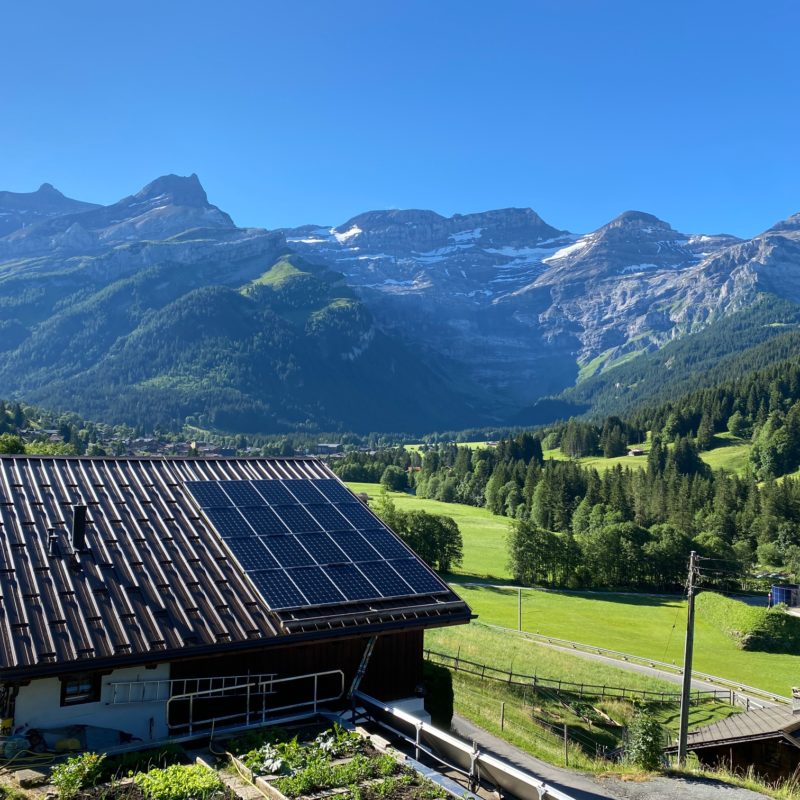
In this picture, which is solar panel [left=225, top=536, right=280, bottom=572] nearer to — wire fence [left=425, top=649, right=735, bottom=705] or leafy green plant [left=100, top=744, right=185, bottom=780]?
leafy green plant [left=100, top=744, right=185, bottom=780]

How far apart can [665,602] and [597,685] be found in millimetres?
58621

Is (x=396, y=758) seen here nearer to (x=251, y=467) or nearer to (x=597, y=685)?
(x=251, y=467)

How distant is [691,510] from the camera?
147625 mm

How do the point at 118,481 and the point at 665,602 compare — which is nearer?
the point at 118,481

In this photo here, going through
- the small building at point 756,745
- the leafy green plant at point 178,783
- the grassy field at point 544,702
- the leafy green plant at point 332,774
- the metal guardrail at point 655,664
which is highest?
the leafy green plant at point 178,783

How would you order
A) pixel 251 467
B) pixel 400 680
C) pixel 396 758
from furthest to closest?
pixel 251 467
pixel 400 680
pixel 396 758

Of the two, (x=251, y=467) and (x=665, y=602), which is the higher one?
(x=251, y=467)

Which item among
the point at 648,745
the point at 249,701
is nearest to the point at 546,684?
the point at 648,745

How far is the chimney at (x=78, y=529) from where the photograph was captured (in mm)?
22062

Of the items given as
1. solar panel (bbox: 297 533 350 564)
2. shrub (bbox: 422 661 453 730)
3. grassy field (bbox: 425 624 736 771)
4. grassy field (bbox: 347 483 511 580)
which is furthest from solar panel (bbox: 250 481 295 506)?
grassy field (bbox: 347 483 511 580)

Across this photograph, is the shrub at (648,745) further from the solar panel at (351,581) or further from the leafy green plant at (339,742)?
the leafy green plant at (339,742)

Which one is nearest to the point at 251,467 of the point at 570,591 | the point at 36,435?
the point at 570,591

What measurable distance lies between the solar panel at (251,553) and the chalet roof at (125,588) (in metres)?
0.27

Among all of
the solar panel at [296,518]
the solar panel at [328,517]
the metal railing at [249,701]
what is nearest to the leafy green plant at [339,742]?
the metal railing at [249,701]
